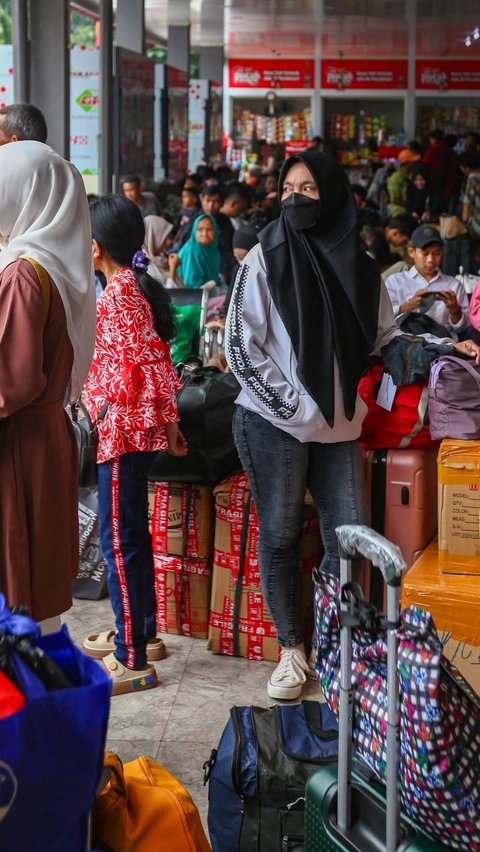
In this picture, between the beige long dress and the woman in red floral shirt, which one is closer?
the beige long dress

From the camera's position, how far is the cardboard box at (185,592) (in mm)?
3754

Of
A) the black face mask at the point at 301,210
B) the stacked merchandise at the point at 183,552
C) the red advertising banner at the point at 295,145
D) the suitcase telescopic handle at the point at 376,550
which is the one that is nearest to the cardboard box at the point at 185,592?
the stacked merchandise at the point at 183,552

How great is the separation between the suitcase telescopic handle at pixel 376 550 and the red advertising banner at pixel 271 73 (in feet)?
80.4

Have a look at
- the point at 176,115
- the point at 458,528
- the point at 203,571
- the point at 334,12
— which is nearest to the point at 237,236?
the point at 203,571

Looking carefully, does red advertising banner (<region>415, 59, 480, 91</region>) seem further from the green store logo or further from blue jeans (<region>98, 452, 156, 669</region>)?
blue jeans (<region>98, 452, 156, 669</region>)

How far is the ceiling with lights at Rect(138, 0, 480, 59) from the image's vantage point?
694 inches

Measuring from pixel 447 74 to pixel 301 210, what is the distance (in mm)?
22624

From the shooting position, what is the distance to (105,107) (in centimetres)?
902

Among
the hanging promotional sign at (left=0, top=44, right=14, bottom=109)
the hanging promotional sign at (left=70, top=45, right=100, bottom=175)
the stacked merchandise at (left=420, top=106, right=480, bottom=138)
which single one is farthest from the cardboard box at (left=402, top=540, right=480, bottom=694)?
the stacked merchandise at (left=420, top=106, right=480, bottom=138)

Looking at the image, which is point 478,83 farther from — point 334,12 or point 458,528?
point 458,528

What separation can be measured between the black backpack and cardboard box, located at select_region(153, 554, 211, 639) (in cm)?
142

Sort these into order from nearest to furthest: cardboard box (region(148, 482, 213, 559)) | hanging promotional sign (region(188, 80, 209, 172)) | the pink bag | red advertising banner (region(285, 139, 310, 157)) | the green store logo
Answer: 1. the pink bag
2. cardboard box (region(148, 482, 213, 559))
3. the green store logo
4. hanging promotional sign (region(188, 80, 209, 172))
5. red advertising banner (region(285, 139, 310, 157))

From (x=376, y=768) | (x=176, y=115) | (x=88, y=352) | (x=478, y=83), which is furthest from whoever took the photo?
(x=478, y=83)

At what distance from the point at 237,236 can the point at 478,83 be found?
20259 mm
